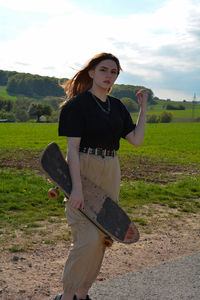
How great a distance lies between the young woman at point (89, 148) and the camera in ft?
10.4

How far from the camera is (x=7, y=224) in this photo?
19.8 ft

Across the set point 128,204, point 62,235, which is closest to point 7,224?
point 62,235

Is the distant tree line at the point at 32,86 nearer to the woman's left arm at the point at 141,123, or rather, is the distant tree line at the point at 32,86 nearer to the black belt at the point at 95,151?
the woman's left arm at the point at 141,123

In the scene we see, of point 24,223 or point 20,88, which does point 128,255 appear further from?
point 20,88

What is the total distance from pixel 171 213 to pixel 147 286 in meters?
3.45

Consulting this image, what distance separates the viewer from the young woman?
317 centimetres

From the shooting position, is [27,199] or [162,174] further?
[162,174]

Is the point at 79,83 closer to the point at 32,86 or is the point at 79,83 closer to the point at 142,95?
the point at 142,95

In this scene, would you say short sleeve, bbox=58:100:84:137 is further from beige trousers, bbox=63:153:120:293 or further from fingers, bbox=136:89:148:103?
fingers, bbox=136:89:148:103

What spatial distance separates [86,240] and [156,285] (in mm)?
1319

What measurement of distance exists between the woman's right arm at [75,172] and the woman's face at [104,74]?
1.82 feet

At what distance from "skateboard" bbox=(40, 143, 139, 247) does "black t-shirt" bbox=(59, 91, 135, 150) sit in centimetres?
22

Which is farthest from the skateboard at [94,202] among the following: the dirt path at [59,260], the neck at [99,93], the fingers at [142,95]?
the dirt path at [59,260]

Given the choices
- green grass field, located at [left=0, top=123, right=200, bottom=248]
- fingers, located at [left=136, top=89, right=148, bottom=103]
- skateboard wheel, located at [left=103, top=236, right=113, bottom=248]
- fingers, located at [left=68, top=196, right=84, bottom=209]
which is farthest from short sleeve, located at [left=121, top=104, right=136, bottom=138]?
green grass field, located at [left=0, top=123, right=200, bottom=248]
